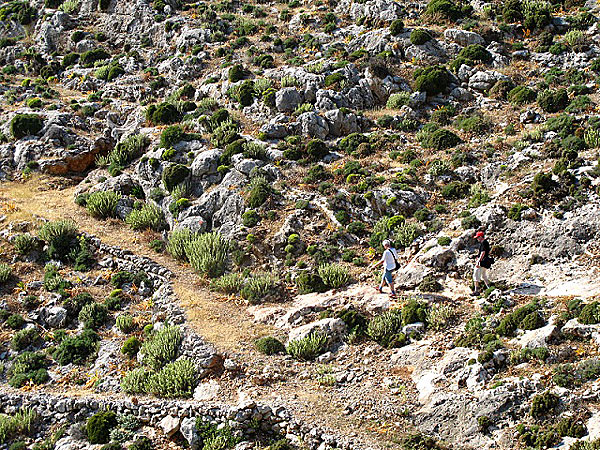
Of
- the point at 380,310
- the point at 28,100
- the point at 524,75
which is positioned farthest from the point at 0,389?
the point at 524,75

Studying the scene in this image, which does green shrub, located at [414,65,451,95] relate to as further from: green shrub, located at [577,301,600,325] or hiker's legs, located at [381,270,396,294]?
green shrub, located at [577,301,600,325]

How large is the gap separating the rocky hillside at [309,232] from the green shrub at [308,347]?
121 millimetres

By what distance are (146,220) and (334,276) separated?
11.1 meters

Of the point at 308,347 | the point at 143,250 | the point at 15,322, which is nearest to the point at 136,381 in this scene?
the point at 308,347

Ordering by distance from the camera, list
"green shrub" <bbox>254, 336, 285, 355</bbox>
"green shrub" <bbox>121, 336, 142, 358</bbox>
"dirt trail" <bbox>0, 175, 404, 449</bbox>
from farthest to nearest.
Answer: "green shrub" <bbox>121, 336, 142, 358</bbox>, "green shrub" <bbox>254, 336, 285, 355</bbox>, "dirt trail" <bbox>0, 175, 404, 449</bbox>

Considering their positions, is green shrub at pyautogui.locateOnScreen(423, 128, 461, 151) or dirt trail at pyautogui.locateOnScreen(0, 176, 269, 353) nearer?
dirt trail at pyautogui.locateOnScreen(0, 176, 269, 353)

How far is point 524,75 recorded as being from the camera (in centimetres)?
3091

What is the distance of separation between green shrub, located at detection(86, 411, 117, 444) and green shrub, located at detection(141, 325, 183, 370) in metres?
2.16

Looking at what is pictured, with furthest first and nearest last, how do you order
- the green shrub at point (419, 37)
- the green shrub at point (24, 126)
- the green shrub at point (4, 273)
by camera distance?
the green shrub at point (419, 37) < the green shrub at point (24, 126) < the green shrub at point (4, 273)

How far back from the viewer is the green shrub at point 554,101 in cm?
2673

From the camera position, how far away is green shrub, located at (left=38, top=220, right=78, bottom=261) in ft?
77.1

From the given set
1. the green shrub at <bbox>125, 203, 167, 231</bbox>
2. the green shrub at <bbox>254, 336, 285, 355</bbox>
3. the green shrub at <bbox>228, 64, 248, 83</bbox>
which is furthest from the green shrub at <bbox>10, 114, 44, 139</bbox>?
the green shrub at <bbox>254, 336, 285, 355</bbox>

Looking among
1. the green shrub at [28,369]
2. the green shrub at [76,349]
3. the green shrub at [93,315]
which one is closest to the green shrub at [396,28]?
the green shrub at [93,315]

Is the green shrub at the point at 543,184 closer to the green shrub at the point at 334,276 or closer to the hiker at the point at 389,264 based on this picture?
the hiker at the point at 389,264
